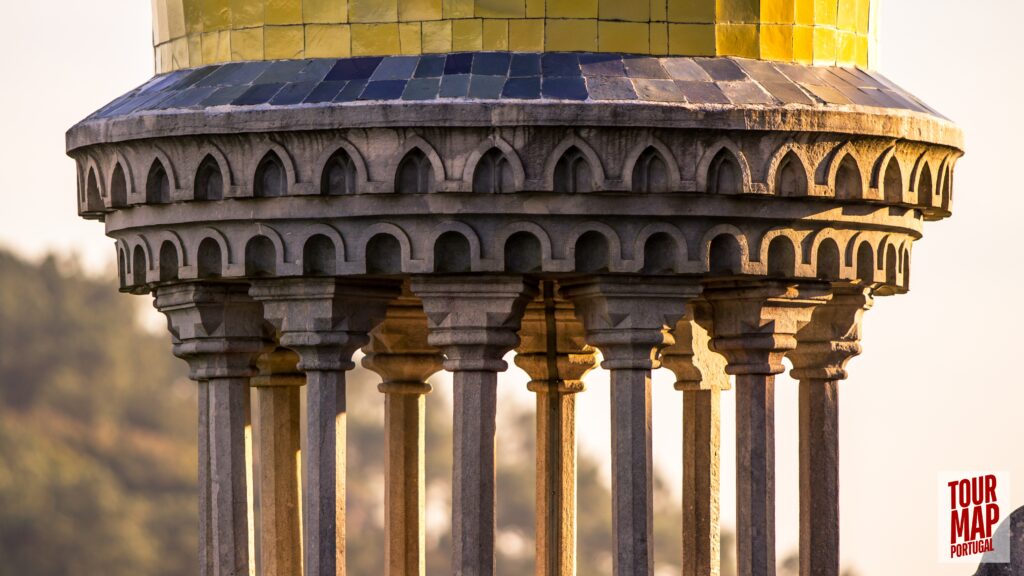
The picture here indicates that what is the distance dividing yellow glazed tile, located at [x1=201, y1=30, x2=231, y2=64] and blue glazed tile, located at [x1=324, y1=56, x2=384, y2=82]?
4.02 ft

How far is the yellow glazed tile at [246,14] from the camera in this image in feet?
75.3

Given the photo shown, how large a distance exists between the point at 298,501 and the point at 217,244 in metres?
3.27

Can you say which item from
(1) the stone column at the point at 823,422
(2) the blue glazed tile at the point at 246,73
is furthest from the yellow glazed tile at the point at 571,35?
(1) the stone column at the point at 823,422

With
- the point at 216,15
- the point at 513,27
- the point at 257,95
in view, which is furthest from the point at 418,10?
the point at 216,15

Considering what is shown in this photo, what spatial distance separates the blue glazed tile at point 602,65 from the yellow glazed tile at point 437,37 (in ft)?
3.42

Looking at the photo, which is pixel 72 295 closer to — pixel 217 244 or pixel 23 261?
pixel 23 261

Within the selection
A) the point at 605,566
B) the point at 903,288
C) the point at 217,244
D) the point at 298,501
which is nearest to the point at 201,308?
the point at 217,244

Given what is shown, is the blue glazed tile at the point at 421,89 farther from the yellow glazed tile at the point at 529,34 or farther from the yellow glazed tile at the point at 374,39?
the yellow glazed tile at the point at 529,34

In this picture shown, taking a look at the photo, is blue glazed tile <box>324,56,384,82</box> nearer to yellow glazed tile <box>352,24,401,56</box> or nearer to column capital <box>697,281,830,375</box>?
yellow glazed tile <box>352,24,401,56</box>

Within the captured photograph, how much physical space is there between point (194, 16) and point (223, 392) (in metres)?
3.08

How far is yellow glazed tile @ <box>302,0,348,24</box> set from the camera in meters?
22.6

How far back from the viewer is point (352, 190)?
21984 millimetres

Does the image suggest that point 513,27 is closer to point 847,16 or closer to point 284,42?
point 284,42

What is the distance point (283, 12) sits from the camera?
74.9 ft
